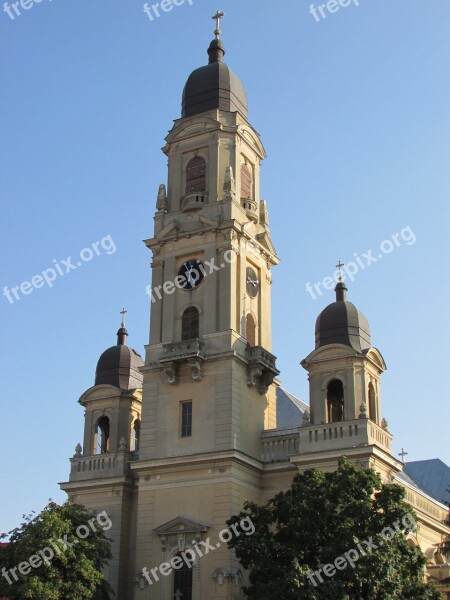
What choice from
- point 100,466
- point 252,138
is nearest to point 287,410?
point 100,466

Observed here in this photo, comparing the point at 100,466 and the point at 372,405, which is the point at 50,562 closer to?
the point at 100,466

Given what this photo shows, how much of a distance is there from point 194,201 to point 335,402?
523 inches

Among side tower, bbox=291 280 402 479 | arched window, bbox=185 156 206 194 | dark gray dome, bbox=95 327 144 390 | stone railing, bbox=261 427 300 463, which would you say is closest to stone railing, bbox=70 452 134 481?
dark gray dome, bbox=95 327 144 390

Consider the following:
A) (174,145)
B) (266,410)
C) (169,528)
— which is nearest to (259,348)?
(266,410)

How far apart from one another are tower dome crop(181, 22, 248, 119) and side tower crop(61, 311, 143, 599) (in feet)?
46.4

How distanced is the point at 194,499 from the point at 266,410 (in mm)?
6796

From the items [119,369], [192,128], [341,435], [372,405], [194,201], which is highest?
[192,128]

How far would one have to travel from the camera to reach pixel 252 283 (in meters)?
49.2

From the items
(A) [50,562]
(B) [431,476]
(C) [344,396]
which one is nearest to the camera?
(A) [50,562]

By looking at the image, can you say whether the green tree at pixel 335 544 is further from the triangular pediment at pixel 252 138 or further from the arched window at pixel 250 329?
the triangular pediment at pixel 252 138

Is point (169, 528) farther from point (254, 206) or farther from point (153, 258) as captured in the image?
point (254, 206)

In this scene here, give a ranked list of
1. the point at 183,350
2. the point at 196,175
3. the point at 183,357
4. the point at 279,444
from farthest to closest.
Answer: the point at 196,175 < the point at 183,350 < the point at 279,444 < the point at 183,357

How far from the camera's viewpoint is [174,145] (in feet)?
169

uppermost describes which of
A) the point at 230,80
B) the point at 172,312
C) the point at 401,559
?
the point at 230,80
